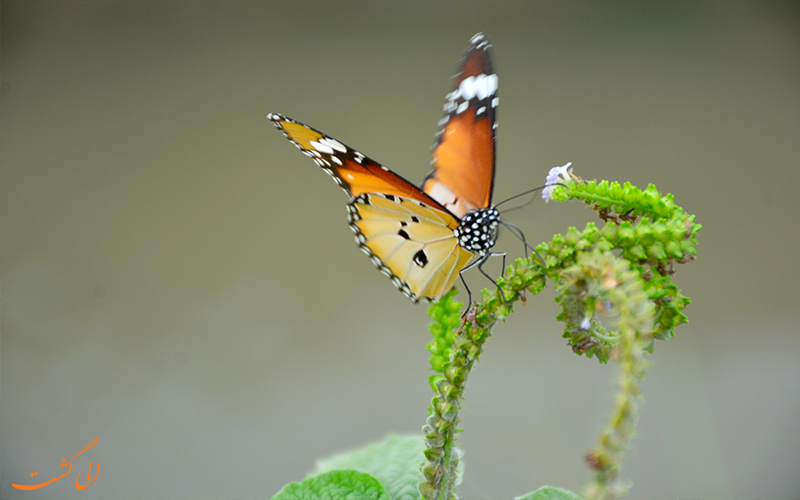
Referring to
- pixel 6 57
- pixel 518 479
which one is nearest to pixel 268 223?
pixel 6 57

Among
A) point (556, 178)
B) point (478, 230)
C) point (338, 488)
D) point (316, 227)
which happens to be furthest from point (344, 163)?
point (316, 227)

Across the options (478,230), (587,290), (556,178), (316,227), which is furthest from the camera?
(316,227)

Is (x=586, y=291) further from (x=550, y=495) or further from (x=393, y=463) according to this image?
(x=393, y=463)

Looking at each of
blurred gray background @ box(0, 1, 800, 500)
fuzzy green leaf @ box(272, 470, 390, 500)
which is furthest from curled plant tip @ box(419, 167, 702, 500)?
blurred gray background @ box(0, 1, 800, 500)

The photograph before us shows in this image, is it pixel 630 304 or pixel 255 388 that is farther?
pixel 255 388

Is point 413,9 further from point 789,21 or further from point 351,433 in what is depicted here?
point 351,433
